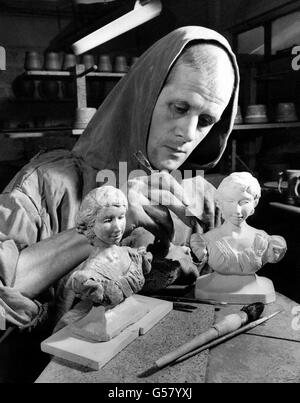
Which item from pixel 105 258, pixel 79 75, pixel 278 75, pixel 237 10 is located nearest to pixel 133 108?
pixel 105 258

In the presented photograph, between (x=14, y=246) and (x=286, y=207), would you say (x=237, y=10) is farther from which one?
(x=14, y=246)

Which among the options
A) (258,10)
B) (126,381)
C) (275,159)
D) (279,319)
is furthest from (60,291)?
(258,10)

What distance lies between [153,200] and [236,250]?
29 cm

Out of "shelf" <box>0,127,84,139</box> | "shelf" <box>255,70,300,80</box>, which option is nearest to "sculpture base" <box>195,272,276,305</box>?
"shelf" <box>0,127,84,139</box>

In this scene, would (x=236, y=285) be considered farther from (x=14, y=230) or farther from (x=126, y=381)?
(x=14, y=230)

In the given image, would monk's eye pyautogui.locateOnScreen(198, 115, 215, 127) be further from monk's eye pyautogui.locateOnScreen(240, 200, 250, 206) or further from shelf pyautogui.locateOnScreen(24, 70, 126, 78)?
shelf pyautogui.locateOnScreen(24, 70, 126, 78)

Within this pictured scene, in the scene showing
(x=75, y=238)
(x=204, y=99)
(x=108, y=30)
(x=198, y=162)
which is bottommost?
(x=75, y=238)

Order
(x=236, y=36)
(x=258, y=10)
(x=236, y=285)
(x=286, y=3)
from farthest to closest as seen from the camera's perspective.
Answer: (x=236, y=36), (x=258, y=10), (x=286, y=3), (x=236, y=285)

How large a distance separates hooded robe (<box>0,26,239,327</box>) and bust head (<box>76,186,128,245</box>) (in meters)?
0.31

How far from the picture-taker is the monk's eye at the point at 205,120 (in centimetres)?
130

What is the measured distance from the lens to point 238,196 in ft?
3.54

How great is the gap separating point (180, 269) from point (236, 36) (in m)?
2.77

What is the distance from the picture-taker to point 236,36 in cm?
341

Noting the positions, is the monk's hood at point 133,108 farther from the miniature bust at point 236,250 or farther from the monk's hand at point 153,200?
the miniature bust at point 236,250
